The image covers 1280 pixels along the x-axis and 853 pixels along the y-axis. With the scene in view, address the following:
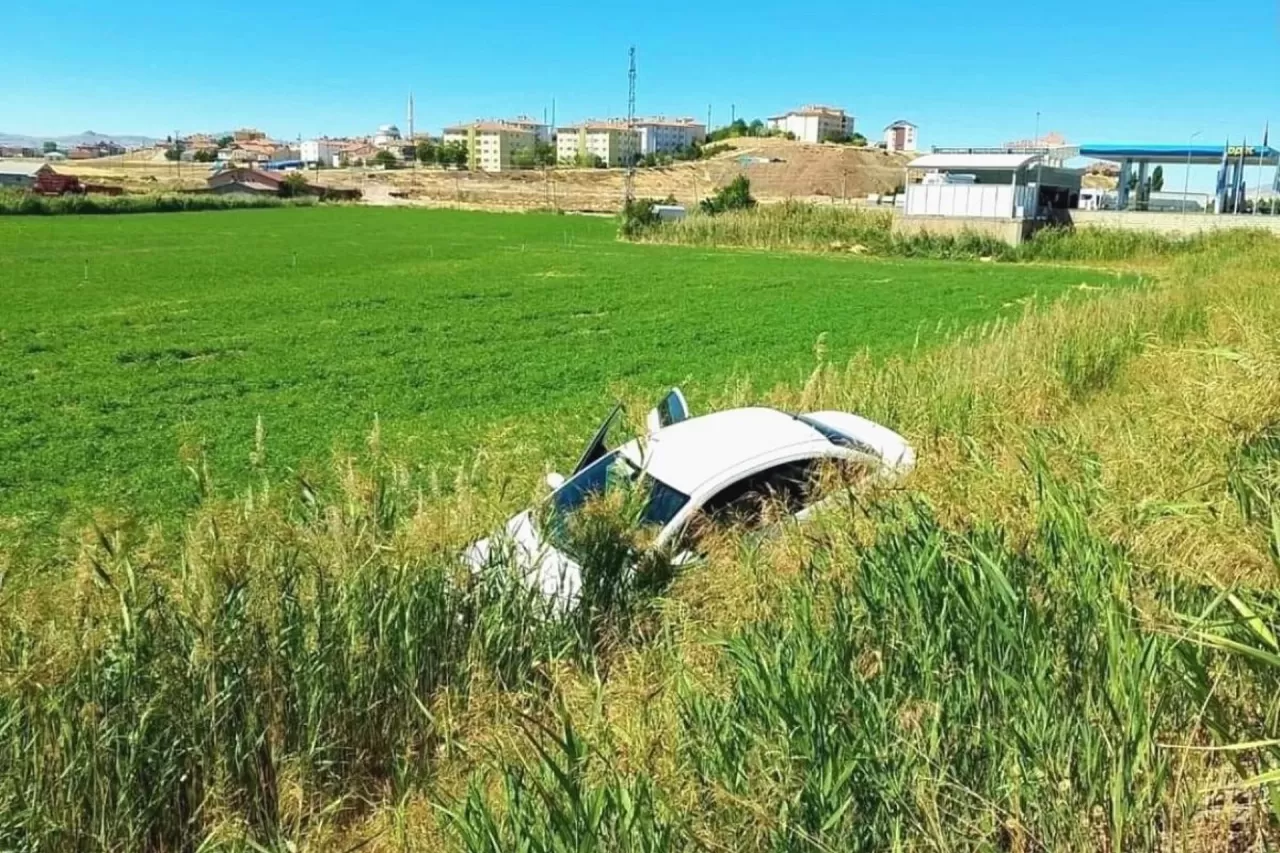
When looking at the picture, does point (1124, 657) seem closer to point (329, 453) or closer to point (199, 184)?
point (329, 453)

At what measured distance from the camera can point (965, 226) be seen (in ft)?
139

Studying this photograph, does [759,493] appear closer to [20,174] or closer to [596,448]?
[596,448]

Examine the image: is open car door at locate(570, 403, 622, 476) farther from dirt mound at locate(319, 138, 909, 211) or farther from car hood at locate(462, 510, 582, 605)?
dirt mound at locate(319, 138, 909, 211)

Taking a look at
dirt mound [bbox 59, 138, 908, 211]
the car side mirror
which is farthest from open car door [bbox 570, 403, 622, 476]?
dirt mound [bbox 59, 138, 908, 211]

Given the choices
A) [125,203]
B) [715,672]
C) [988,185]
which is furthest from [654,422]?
[125,203]

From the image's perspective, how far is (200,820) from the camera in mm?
4238

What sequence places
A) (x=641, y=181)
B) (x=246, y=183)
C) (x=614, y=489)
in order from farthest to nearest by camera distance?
(x=641, y=181) → (x=246, y=183) → (x=614, y=489)

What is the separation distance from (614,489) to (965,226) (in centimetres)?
3946

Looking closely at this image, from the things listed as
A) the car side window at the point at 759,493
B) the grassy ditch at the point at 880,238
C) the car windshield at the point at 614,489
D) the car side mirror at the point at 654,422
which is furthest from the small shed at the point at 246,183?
the car side window at the point at 759,493

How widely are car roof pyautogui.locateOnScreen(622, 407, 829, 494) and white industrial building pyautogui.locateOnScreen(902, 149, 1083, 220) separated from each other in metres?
37.7

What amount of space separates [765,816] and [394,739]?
2.45 m

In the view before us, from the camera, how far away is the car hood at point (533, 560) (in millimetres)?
5500

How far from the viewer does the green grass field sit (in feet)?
40.0

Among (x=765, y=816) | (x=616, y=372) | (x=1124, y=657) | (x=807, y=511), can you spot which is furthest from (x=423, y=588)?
(x=616, y=372)
